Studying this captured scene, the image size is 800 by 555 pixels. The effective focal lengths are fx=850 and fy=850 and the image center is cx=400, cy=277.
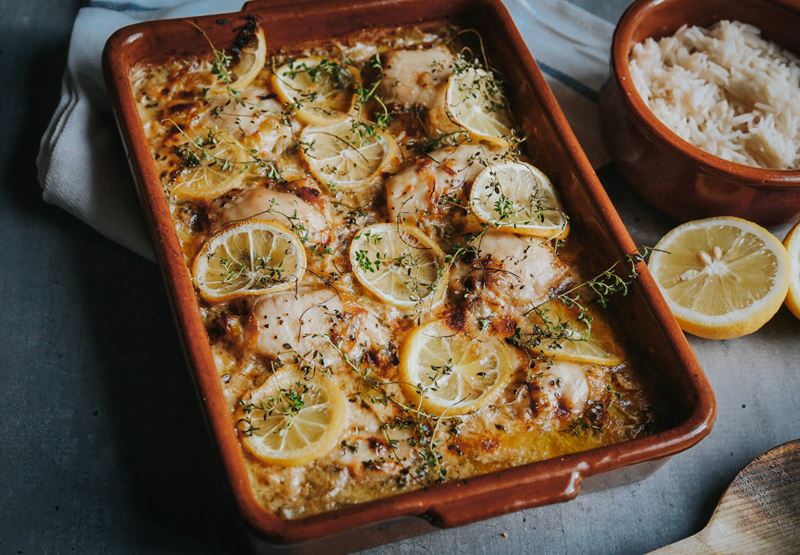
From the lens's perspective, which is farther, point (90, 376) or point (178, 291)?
point (90, 376)

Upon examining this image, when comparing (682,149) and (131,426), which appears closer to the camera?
(131,426)

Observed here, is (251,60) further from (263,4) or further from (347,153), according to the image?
(347,153)

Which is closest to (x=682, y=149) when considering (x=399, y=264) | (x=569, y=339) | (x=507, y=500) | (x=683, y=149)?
(x=683, y=149)

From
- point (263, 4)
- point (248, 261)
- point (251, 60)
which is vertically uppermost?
point (263, 4)

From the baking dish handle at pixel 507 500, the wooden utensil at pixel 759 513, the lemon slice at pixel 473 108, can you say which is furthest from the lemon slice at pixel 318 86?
the wooden utensil at pixel 759 513

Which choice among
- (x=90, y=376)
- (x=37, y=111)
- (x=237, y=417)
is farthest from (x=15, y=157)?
(x=237, y=417)

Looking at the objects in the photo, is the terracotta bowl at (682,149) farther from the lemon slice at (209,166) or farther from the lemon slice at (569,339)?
the lemon slice at (209,166)

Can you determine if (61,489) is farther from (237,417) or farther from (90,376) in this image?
(237,417)
